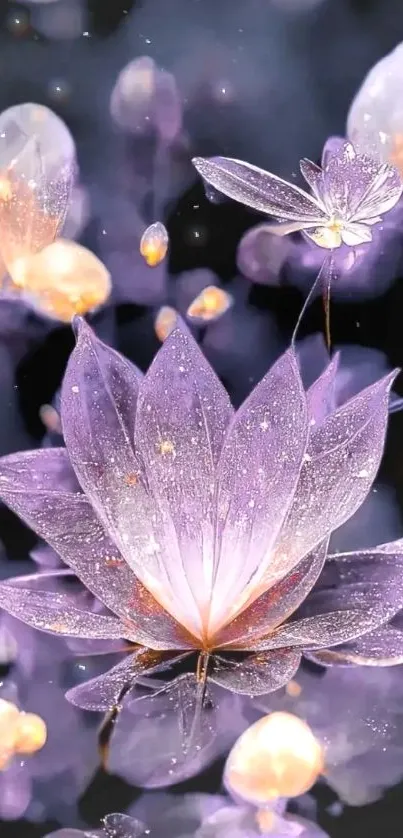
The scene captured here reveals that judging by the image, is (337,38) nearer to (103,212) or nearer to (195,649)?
(103,212)

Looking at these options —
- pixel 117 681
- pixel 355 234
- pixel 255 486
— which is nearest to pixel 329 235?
pixel 355 234

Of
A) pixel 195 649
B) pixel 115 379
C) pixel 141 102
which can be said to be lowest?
pixel 195 649

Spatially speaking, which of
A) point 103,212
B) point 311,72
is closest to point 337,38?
point 311,72

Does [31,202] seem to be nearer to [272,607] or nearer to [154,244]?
[154,244]

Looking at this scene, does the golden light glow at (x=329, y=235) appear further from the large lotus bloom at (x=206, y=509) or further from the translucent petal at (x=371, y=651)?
the translucent petal at (x=371, y=651)

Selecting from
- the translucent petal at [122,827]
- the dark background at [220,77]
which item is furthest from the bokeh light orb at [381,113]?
the translucent petal at [122,827]

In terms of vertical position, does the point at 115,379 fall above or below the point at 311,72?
below

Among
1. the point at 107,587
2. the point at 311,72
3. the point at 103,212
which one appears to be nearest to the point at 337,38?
the point at 311,72
